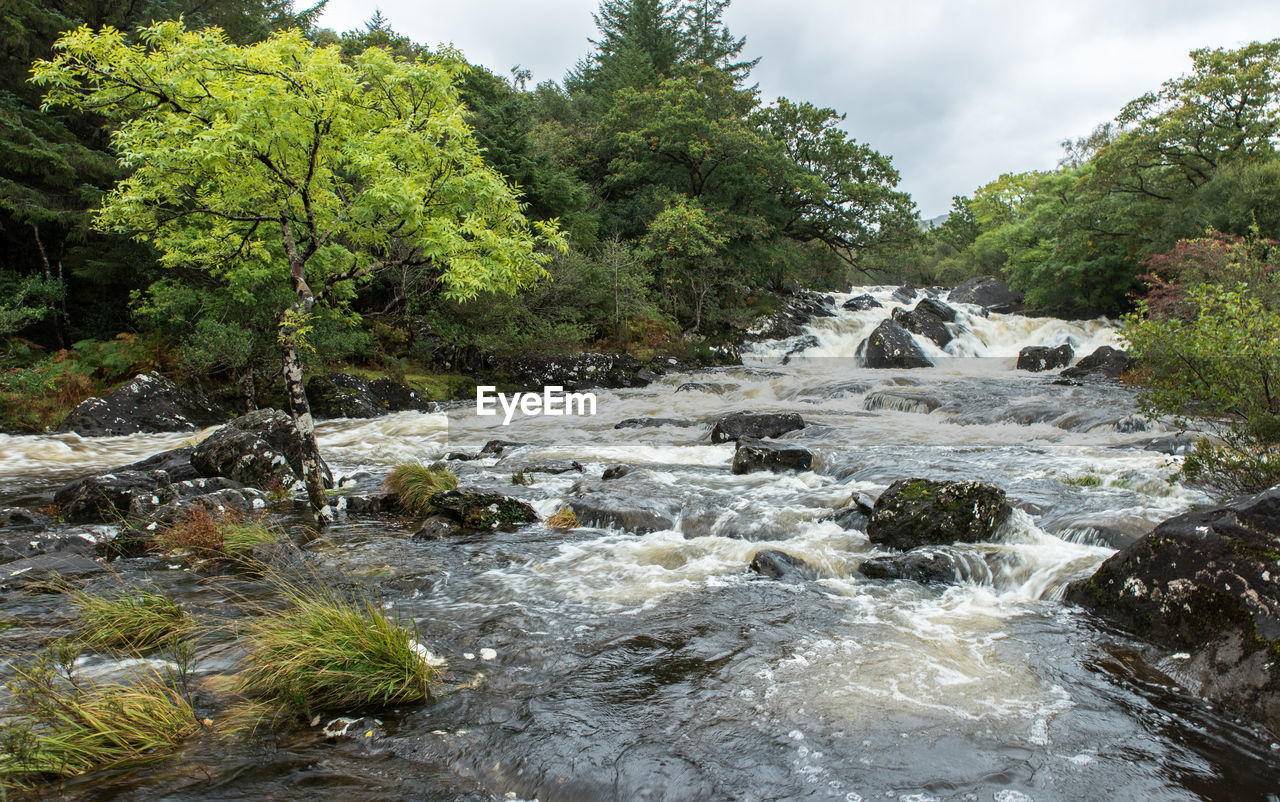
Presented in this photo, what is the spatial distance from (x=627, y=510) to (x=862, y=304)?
111 feet

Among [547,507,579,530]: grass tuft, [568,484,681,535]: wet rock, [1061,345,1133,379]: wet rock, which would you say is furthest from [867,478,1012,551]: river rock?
[1061,345,1133,379]: wet rock

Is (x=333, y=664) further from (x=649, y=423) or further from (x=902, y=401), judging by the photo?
(x=902, y=401)

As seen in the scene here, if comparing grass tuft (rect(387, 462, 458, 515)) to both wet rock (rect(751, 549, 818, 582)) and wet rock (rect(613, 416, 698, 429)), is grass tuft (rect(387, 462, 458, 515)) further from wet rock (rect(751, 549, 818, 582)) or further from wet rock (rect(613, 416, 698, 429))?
wet rock (rect(613, 416, 698, 429))

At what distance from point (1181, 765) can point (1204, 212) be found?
3085cm

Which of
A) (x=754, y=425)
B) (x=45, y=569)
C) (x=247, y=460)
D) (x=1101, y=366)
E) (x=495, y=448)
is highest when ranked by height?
(x=1101, y=366)

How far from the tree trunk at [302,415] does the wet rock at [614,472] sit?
426cm

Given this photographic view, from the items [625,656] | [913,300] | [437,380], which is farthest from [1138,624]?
[913,300]

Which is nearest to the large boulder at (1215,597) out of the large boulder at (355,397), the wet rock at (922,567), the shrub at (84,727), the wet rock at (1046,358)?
the wet rock at (922,567)

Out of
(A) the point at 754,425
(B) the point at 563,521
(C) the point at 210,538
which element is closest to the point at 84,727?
(C) the point at 210,538

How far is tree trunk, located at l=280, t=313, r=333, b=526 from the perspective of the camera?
7707 mm

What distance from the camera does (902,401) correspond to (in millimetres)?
18031

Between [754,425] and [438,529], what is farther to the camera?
[754,425]

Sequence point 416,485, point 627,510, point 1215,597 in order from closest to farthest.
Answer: point 1215,597 < point 627,510 < point 416,485

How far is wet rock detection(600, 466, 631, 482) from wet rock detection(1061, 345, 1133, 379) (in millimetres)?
18051
